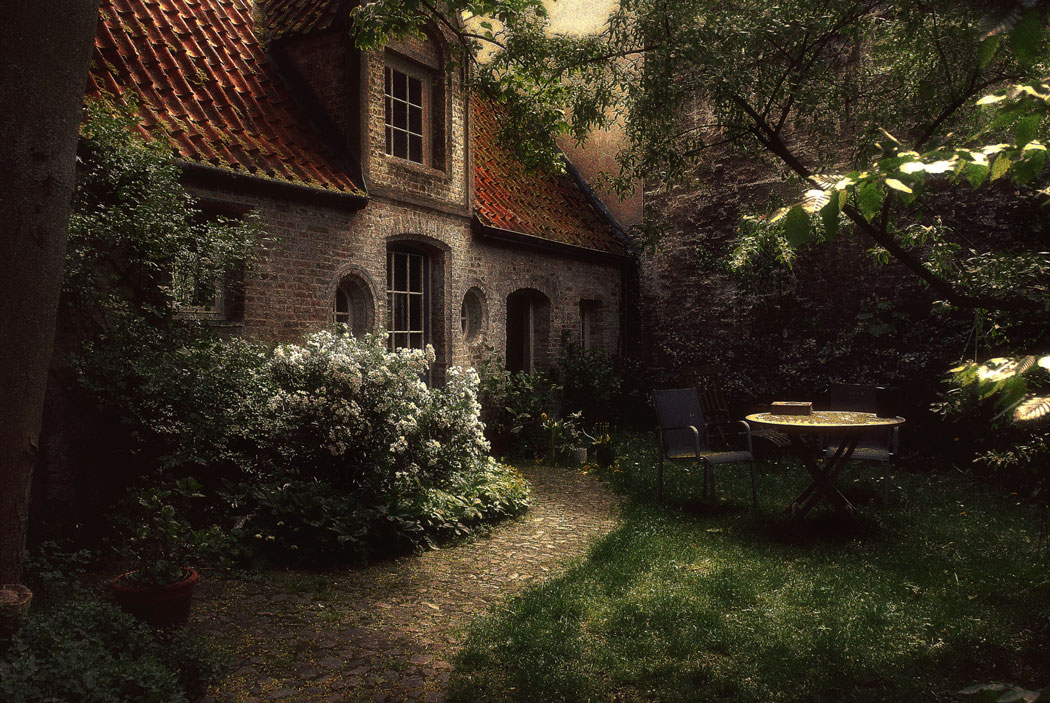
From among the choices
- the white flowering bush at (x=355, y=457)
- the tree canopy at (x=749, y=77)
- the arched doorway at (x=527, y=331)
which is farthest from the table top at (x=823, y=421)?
the arched doorway at (x=527, y=331)

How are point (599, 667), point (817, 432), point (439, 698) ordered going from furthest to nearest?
point (817, 432)
point (599, 667)
point (439, 698)

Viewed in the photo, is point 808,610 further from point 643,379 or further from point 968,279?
point 643,379

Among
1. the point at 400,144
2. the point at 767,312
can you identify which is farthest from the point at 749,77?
the point at 767,312

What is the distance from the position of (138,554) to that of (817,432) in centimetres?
513

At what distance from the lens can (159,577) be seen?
13.3ft

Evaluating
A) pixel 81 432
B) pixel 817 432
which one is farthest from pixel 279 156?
pixel 817 432

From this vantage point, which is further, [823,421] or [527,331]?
[527,331]

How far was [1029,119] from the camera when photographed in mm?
2055

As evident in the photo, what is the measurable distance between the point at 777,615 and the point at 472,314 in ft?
24.6

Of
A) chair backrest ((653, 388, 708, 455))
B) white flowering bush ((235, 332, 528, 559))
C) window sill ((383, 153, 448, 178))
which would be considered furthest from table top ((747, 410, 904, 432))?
window sill ((383, 153, 448, 178))

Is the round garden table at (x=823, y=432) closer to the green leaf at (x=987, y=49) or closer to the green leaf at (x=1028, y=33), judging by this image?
the green leaf at (x=987, y=49)

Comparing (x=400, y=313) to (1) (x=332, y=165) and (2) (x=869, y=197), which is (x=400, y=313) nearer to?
(1) (x=332, y=165)

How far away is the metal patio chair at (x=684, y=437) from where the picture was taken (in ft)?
24.5

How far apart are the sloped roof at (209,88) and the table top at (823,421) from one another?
5326 mm
